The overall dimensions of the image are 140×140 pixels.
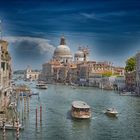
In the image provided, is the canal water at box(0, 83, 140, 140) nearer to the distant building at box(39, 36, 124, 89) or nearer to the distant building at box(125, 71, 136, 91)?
the distant building at box(125, 71, 136, 91)

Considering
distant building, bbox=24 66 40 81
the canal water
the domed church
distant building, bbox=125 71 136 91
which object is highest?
the domed church

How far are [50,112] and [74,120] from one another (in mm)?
2224

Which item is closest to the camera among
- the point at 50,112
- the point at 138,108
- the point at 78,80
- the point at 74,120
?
the point at 74,120

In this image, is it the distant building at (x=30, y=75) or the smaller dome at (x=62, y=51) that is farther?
the distant building at (x=30, y=75)

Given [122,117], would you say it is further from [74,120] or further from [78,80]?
[78,80]

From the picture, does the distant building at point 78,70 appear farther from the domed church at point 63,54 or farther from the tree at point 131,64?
the tree at point 131,64

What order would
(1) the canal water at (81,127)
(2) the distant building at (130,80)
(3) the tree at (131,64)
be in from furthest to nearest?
(3) the tree at (131,64)
(2) the distant building at (130,80)
(1) the canal water at (81,127)

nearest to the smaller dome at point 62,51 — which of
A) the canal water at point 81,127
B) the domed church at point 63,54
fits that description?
the domed church at point 63,54

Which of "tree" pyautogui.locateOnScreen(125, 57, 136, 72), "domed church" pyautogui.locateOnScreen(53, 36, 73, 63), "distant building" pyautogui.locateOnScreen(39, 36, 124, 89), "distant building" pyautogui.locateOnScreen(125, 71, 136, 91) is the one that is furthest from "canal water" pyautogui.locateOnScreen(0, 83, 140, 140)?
"domed church" pyautogui.locateOnScreen(53, 36, 73, 63)

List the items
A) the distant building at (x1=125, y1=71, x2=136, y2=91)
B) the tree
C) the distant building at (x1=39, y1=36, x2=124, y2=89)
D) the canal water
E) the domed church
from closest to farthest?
the canal water → the distant building at (x1=125, y1=71, x2=136, y2=91) → the tree → the distant building at (x1=39, y1=36, x2=124, y2=89) → the domed church

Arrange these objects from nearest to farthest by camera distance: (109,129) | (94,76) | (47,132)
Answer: (47,132) < (109,129) < (94,76)

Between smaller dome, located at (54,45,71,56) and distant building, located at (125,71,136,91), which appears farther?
smaller dome, located at (54,45,71,56)

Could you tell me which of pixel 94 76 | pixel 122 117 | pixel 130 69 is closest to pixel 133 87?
pixel 130 69

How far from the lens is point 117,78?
36125 millimetres
